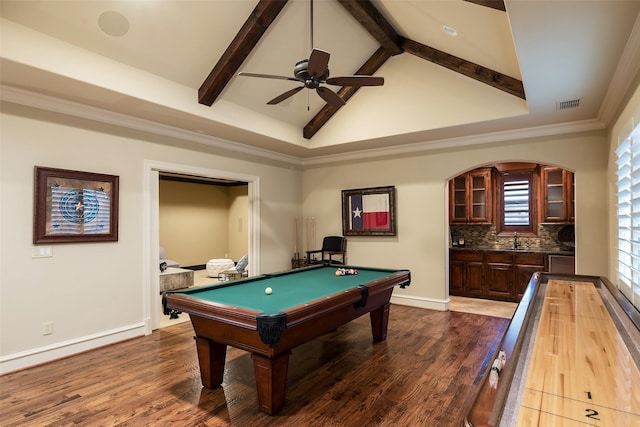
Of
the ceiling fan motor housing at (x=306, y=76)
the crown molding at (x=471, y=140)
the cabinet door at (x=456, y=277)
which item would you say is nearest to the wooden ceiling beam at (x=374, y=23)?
the ceiling fan motor housing at (x=306, y=76)

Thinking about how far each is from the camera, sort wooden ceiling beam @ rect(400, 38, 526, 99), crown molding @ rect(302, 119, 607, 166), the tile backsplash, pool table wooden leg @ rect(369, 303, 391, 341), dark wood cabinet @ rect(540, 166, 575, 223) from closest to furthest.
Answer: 1. pool table wooden leg @ rect(369, 303, 391, 341)
2. wooden ceiling beam @ rect(400, 38, 526, 99)
3. crown molding @ rect(302, 119, 607, 166)
4. dark wood cabinet @ rect(540, 166, 575, 223)
5. the tile backsplash

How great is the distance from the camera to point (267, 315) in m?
2.15

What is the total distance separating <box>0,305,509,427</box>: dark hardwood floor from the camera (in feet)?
8.09

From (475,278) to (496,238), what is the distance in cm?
99

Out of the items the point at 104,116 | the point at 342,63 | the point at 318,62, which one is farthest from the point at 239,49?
the point at 104,116

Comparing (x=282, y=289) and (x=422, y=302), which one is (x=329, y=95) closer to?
(x=282, y=289)

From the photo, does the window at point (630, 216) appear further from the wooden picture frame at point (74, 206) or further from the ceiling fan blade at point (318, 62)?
the wooden picture frame at point (74, 206)

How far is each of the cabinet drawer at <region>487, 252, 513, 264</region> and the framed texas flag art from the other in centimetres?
179

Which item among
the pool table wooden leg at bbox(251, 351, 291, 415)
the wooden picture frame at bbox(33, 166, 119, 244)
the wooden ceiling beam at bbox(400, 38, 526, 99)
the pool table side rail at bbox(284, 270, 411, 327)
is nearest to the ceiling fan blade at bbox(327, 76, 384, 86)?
the wooden ceiling beam at bbox(400, 38, 526, 99)

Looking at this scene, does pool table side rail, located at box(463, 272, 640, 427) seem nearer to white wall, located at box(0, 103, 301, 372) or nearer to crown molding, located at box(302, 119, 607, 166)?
crown molding, located at box(302, 119, 607, 166)

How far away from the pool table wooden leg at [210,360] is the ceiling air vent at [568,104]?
4.32 meters

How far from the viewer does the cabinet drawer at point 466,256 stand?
6.14 meters

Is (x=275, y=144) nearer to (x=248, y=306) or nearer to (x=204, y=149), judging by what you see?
(x=204, y=149)

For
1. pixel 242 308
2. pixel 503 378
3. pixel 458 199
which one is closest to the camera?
pixel 503 378
